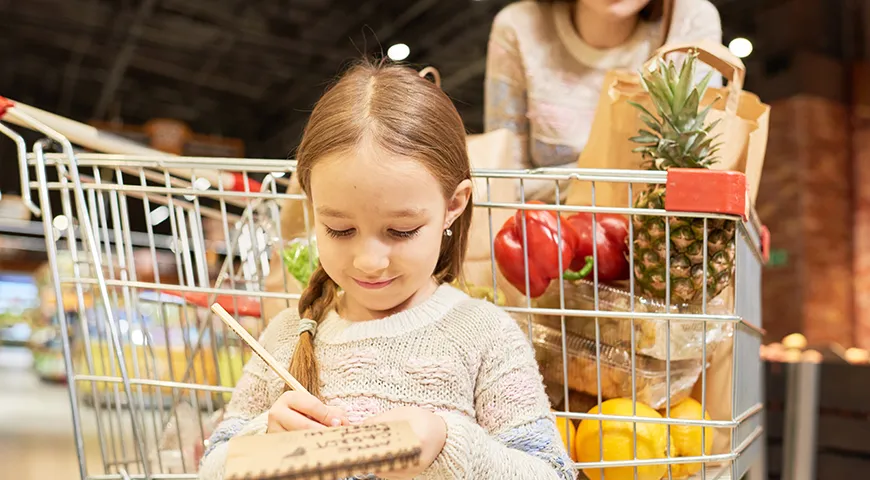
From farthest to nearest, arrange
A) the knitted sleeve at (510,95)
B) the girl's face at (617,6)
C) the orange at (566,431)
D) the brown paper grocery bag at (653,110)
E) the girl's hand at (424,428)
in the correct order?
the knitted sleeve at (510,95)
the girl's face at (617,6)
the brown paper grocery bag at (653,110)
the orange at (566,431)
the girl's hand at (424,428)

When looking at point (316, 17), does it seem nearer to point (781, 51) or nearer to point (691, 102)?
point (781, 51)

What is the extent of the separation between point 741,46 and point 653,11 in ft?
7.54

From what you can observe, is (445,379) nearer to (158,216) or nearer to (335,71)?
(158,216)

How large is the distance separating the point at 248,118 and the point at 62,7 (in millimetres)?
1350

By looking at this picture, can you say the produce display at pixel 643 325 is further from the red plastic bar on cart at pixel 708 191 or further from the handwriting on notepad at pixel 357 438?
the handwriting on notepad at pixel 357 438

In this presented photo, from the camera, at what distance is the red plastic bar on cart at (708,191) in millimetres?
972

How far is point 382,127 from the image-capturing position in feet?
2.77

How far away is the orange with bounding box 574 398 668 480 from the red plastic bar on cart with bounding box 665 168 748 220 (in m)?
0.29

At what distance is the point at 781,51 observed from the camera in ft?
12.6

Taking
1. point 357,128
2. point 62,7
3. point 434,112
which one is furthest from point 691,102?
point 62,7

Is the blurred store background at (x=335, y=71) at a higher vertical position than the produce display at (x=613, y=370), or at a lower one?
higher

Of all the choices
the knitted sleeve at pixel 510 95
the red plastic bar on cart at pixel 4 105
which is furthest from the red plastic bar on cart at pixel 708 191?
the red plastic bar on cart at pixel 4 105

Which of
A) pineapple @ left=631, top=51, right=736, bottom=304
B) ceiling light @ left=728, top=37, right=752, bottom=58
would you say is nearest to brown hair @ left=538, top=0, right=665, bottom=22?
pineapple @ left=631, top=51, right=736, bottom=304

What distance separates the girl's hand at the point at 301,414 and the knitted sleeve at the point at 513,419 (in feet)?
0.36
